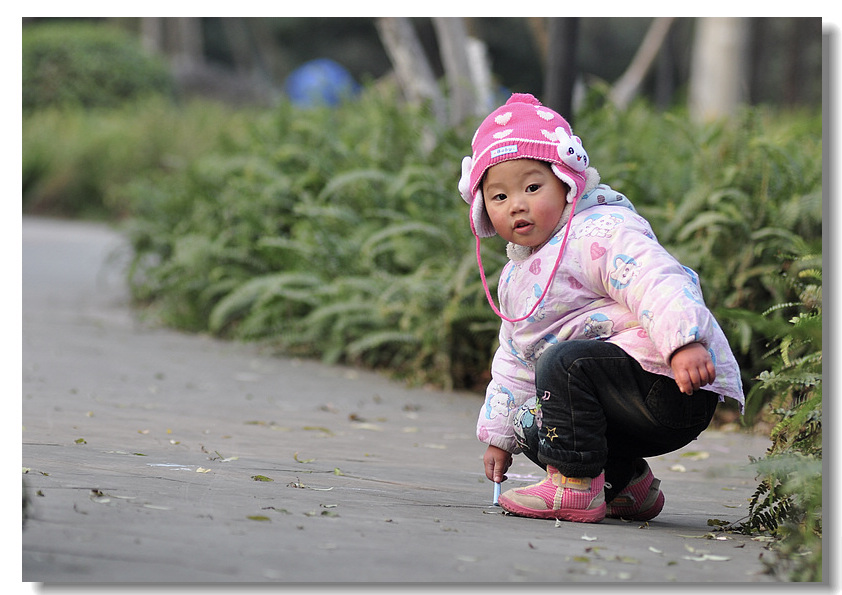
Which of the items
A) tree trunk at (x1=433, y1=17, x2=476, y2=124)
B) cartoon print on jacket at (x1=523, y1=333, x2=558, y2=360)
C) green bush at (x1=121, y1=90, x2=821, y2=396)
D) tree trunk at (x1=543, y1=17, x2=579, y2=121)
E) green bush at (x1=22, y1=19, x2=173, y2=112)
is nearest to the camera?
cartoon print on jacket at (x1=523, y1=333, x2=558, y2=360)

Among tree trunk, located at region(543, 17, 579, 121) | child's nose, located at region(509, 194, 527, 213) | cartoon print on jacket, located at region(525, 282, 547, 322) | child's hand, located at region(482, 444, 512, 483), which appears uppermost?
tree trunk, located at region(543, 17, 579, 121)

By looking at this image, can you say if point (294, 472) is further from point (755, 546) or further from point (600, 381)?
point (755, 546)

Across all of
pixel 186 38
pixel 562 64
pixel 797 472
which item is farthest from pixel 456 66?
pixel 186 38

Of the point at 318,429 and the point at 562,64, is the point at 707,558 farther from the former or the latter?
the point at 562,64

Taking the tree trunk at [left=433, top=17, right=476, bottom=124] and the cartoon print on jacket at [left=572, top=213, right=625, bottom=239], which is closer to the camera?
the cartoon print on jacket at [left=572, top=213, right=625, bottom=239]

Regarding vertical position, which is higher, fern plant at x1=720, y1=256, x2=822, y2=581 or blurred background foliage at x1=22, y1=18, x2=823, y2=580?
blurred background foliage at x1=22, y1=18, x2=823, y2=580

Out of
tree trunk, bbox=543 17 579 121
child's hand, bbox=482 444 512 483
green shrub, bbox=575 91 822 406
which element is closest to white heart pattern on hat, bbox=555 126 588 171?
child's hand, bbox=482 444 512 483

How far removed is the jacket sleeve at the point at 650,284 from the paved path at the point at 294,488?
0.36 metres

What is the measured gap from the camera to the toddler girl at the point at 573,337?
109 inches

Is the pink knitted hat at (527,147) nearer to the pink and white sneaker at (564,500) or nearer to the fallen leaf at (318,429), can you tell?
the pink and white sneaker at (564,500)

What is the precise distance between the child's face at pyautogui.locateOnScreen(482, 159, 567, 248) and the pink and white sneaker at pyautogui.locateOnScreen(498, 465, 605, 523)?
662mm

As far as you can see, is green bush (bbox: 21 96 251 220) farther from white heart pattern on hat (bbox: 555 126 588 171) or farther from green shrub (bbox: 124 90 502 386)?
white heart pattern on hat (bbox: 555 126 588 171)

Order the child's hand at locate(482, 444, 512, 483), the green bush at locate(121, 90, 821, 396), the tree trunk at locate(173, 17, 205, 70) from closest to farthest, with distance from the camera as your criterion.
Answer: the child's hand at locate(482, 444, 512, 483), the green bush at locate(121, 90, 821, 396), the tree trunk at locate(173, 17, 205, 70)

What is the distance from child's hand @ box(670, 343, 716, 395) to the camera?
2.52 m
